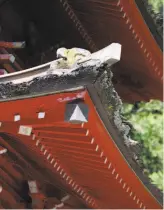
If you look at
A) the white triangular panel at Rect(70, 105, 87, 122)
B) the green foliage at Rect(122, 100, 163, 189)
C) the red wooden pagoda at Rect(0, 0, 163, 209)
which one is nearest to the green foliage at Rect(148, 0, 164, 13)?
the red wooden pagoda at Rect(0, 0, 163, 209)

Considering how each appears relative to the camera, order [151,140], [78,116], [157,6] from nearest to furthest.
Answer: [78,116]
[157,6]
[151,140]

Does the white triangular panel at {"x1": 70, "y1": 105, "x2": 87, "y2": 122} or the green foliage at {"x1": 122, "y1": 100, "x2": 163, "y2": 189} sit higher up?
the green foliage at {"x1": 122, "y1": 100, "x2": 163, "y2": 189}

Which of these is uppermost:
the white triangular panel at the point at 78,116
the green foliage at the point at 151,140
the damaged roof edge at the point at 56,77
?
the green foliage at the point at 151,140

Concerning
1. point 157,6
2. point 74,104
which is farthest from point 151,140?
point 74,104

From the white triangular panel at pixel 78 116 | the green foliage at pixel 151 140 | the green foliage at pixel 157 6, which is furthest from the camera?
the green foliage at pixel 151 140

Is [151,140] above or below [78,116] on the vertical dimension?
above

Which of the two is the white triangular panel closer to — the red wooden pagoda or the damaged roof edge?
the red wooden pagoda

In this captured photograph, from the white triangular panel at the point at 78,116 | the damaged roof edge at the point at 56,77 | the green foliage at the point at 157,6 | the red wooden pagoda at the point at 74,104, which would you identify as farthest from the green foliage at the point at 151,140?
the white triangular panel at the point at 78,116

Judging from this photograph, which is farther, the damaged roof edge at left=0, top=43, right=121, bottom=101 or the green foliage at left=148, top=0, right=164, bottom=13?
the green foliage at left=148, top=0, right=164, bottom=13

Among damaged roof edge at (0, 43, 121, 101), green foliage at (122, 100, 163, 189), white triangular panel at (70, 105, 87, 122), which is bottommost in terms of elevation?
white triangular panel at (70, 105, 87, 122)

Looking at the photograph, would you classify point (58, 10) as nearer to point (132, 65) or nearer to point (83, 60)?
point (132, 65)

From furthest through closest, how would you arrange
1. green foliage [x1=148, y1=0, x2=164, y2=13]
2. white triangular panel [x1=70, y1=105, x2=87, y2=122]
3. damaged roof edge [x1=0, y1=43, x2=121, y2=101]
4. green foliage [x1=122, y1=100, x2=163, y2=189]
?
green foliage [x1=122, y1=100, x2=163, y2=189] < green foliage [x1=148, y1=0, x2=164, y2=13] < white triangular panel [x1=70, y1=105, x2=87, y2=122] < damaged roof edge [x1=0, y1=43, x2=121, y2=101]

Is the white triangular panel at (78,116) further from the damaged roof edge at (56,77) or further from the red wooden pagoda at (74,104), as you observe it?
the damaged roof edge at (56,77)

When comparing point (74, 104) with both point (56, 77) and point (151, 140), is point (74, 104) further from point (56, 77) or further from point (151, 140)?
point (151, 140)
